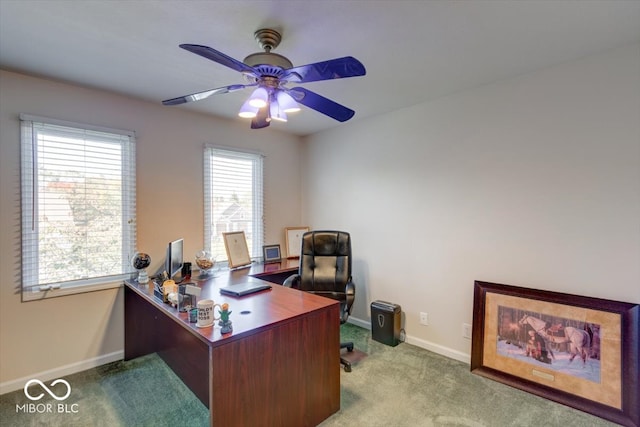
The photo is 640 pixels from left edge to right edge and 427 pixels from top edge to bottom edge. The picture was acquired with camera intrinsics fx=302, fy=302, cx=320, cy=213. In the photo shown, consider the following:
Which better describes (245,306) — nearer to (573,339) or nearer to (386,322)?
(386,322)

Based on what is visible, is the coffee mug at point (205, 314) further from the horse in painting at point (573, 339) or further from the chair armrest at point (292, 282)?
the horse in painting at point (573, 339)

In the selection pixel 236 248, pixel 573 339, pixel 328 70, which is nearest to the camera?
pixel 328 70

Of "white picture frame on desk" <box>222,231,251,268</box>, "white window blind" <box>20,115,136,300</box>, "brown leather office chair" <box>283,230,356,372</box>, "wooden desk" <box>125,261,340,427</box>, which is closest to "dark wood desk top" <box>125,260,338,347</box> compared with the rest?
"wooden desk" <box>125,261,340,427</box>

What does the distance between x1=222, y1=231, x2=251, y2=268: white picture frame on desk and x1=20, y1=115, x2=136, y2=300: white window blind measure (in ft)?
2.96

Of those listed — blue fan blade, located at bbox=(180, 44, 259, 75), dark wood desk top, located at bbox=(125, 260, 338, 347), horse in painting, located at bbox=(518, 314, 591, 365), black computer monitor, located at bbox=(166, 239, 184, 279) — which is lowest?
horse in painting, located at bbox=(518, 314, 591, 365)

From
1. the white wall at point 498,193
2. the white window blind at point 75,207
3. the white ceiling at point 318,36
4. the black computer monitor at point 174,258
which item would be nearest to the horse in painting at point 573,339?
the white wall at point 498,193

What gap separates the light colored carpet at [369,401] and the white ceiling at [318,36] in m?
2.39

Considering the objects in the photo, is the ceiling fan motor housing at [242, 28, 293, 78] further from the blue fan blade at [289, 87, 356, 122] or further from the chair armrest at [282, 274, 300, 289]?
the chair armrest at [282, 274, 300, 289]

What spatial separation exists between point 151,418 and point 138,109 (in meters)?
2.55

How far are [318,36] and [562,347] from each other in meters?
2.68

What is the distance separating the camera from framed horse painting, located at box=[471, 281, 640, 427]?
6.28 feet

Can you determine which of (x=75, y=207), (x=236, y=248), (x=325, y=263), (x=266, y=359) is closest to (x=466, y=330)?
(x=325, y=263)

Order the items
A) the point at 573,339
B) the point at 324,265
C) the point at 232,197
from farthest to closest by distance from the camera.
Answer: the point at 232,197, the point at 324,265, the point at 573,339

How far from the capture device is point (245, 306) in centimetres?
193
